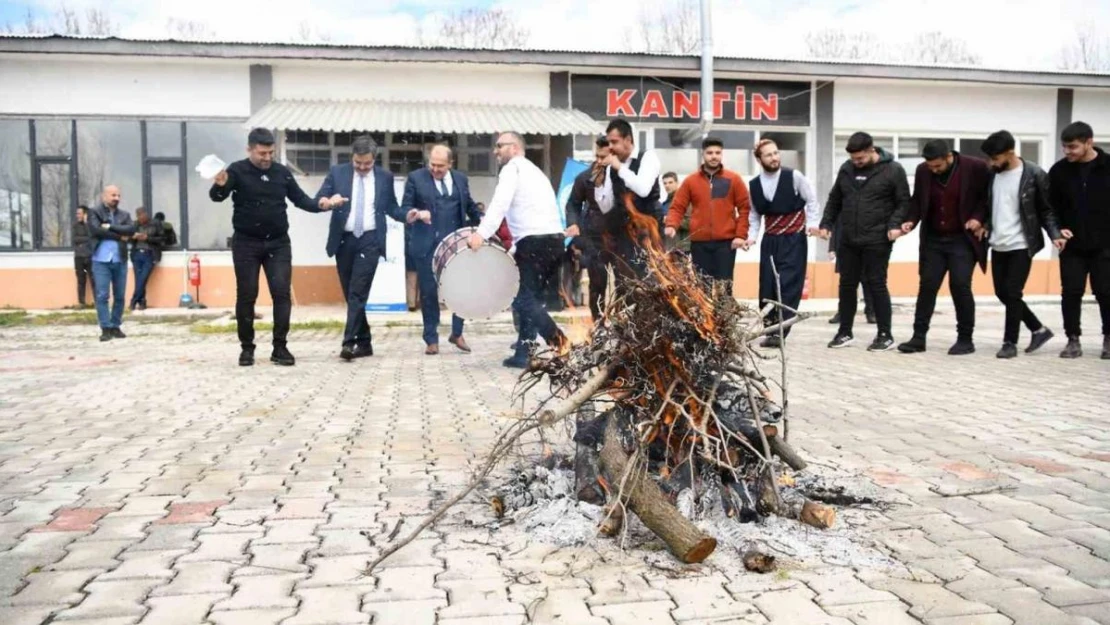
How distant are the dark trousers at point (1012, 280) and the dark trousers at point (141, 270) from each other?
13843 millimetres

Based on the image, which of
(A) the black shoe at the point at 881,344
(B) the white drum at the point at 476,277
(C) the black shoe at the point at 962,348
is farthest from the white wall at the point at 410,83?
(C) the black shoe at the point at 962,348

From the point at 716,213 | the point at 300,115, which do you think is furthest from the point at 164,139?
the point at 716,213

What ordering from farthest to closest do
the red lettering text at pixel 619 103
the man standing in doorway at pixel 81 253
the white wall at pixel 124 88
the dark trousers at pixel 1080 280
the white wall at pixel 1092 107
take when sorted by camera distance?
the white wall at pixel 1092 107 < the red lettering text at pixel 619 103 < the white wall at pixel 124 88 < the man standing in doorway at pixel 81 253 < the dark trousers at pixel 1080 280

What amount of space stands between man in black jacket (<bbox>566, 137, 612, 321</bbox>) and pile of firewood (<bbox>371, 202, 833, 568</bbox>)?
3.96 metres

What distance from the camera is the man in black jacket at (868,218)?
31.7ft

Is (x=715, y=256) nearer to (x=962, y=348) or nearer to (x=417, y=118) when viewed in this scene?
(x=962, y=348)

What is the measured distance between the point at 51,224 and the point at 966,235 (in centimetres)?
1580

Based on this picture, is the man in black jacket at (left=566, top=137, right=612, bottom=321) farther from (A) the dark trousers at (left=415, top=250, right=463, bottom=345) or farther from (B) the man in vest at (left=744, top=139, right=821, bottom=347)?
(B) the man in vest at (left=744, top=139, right=821, bottom=347)

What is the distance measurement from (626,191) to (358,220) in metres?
Result: 2.82

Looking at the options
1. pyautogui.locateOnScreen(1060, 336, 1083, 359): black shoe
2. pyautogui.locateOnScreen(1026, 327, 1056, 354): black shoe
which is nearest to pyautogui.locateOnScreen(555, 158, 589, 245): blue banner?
pyautogui.locateOnScreen(1026, 327, 1056, 354): black shoe

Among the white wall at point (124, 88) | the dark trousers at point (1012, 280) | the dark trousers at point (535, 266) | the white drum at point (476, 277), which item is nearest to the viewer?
the white drum at point (476, 277)

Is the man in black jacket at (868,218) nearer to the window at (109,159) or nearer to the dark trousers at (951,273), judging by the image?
the dark trousers at (951,273)

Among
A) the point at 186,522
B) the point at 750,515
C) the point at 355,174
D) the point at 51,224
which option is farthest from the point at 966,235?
the point at 51,224

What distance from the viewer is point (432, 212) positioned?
9812 mm
